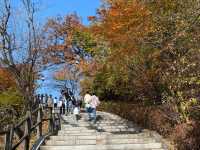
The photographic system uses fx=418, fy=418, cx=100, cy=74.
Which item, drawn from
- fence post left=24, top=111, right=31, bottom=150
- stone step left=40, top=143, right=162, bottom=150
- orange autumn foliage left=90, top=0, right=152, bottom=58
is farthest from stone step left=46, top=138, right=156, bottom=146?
orange autumn foliage left=90, top=0, right=152, bottom=58

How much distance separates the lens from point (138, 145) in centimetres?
1223

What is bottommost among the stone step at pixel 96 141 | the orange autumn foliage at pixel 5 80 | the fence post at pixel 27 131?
the stone step at pixel 96 141

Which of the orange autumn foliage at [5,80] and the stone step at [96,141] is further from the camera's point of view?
the orange autumn foliage at [5,80]

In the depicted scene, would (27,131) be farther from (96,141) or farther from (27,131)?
(96,141)

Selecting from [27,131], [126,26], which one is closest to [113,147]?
[27,131]

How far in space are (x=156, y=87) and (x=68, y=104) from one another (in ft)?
39.7

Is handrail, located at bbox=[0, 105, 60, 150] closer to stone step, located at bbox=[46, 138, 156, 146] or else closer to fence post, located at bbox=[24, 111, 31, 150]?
fence post, located at bbox=[24, 111, 31, 150]

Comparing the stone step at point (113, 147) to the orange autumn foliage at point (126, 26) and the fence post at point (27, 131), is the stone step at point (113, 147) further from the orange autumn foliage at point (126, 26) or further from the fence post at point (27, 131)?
the orange autumn foliage at point (126, 26)

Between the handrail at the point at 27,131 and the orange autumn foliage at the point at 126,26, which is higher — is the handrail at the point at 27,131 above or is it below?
below

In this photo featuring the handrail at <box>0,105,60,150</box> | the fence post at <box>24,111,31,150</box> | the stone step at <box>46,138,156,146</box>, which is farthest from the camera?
the stone step at <box>46,138,156,146</box>

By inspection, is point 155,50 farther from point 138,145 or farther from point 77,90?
point 77,90

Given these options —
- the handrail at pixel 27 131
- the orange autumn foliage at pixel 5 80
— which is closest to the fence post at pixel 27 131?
the handrail at pixel 27 131

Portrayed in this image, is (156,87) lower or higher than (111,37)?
lower

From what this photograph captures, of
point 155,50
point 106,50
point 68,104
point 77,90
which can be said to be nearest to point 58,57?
point 77,90
